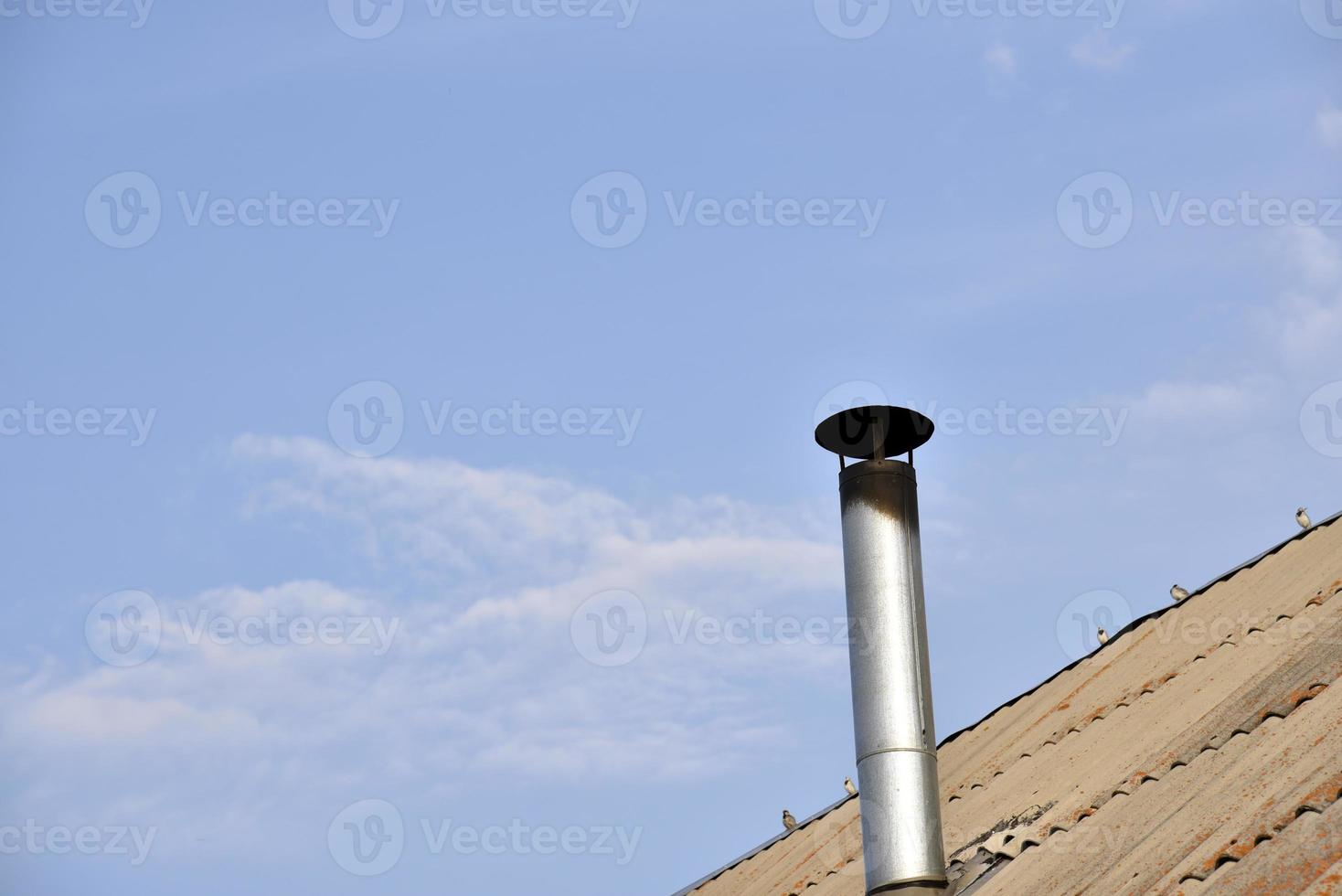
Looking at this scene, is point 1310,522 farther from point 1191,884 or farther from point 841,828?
point 1191,884

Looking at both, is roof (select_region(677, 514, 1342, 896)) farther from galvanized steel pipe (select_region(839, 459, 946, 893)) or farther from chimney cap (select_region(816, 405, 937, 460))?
chimney cap (select_region(816, 405, 937, 460))

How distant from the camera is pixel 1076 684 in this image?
10781 mm

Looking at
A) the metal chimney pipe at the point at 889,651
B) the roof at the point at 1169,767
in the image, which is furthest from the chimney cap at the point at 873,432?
the roof at the point at 1169,767

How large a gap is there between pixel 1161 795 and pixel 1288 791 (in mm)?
1257

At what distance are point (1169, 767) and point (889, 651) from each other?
5.45 ft

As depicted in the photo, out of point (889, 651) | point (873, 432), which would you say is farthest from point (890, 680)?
point (873, 432)

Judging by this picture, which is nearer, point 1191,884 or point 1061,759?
point 1191,884

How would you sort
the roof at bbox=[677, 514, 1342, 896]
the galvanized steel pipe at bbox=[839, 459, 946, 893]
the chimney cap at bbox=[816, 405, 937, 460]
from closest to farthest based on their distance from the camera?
the roof at bbox=[677, 514, 1342, 896] < the galvanized steel pipe at bbox=[839, 459, 946, 893] < the chimney cap at bbox=[816, 405, 937, 460]

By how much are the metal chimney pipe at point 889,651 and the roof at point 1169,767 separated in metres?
0.40

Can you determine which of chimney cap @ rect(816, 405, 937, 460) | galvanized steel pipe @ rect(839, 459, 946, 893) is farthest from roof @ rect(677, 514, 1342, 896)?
chimney cap @ rect(816, 405, 937, 460)

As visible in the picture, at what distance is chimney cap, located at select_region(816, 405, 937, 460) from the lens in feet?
29.6

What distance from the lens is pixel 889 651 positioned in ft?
27.9

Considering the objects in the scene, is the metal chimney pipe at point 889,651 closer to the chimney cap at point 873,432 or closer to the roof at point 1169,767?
the chimney cap at point 873,432

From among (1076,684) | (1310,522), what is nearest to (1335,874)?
(1076,684)
